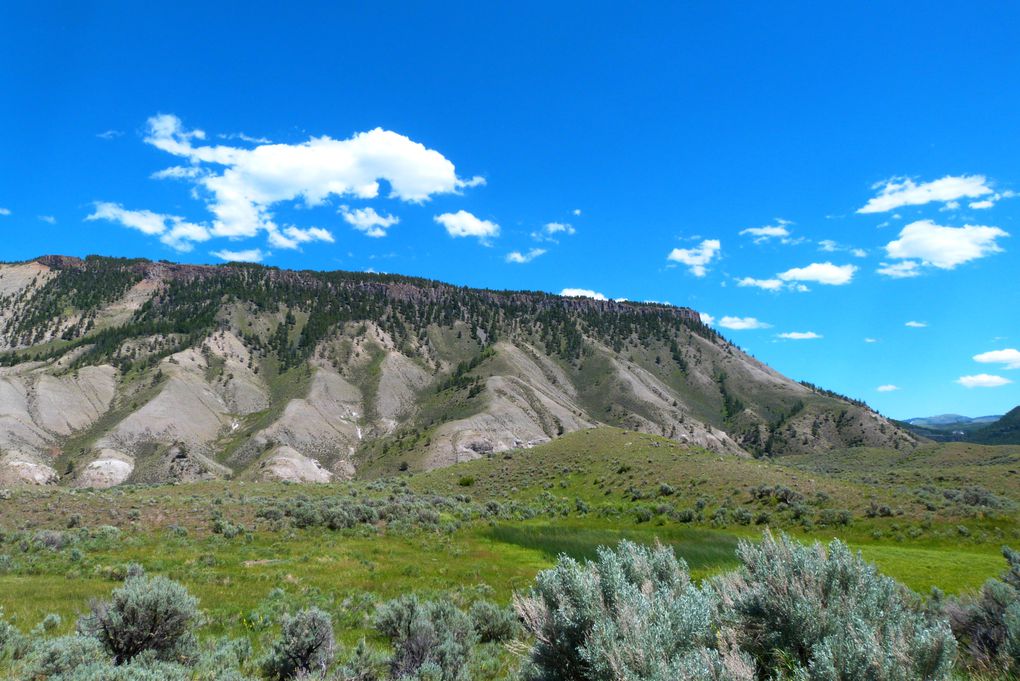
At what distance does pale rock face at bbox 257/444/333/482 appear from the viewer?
74.0 meters

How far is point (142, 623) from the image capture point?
→ 26.8 ft

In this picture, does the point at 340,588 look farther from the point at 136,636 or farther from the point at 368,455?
the point at 368,455

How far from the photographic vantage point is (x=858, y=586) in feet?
19.2

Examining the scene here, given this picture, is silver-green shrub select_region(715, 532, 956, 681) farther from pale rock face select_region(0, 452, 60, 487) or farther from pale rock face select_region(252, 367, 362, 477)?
pale rock face select_region(0, 452, 60, 487)

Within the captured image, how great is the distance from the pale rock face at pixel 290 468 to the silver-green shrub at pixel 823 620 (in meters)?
74.7

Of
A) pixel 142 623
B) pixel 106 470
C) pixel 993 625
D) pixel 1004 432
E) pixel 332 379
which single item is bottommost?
pixel 106 470

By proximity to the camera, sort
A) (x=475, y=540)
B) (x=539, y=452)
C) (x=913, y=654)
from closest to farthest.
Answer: (x=913, y=654), (x=475, y=540), (x=539, y=452)

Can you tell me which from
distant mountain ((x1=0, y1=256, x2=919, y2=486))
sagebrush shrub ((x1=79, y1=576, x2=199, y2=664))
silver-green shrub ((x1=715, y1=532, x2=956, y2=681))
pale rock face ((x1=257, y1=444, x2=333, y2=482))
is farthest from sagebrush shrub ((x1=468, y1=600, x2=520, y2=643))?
distant mountain ((x1=0, y1=256, x2=919, y2=486))

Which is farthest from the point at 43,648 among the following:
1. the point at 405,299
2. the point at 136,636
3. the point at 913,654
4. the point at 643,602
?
the point at 405,299

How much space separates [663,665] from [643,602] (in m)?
1.13

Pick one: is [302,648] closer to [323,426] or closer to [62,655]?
[62,655]

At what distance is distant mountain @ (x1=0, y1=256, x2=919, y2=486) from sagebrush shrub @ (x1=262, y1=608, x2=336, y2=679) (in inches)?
2821

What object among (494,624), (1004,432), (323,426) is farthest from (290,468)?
(1004,432)

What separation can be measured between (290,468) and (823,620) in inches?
3195
